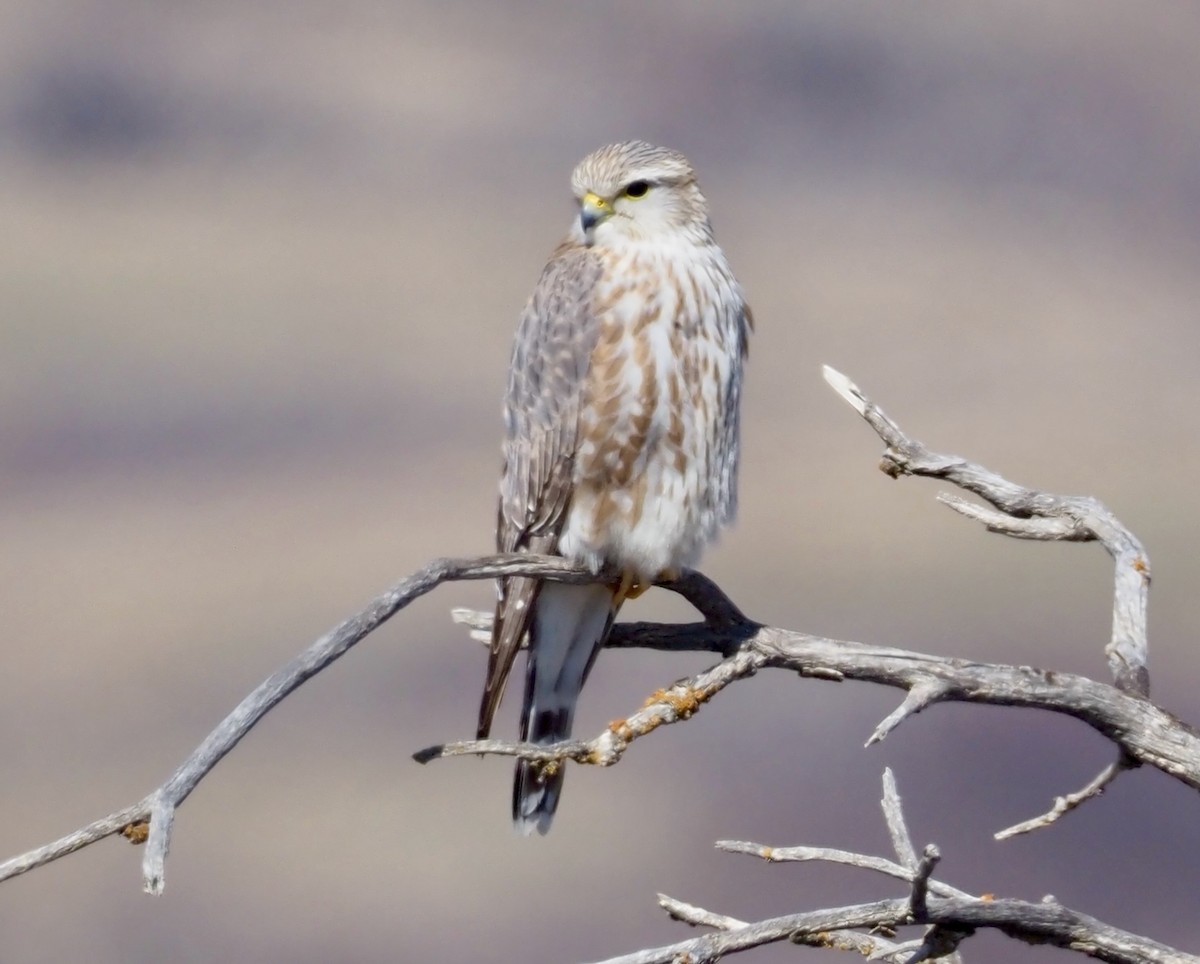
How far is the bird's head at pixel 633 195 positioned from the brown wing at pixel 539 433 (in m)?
0.09

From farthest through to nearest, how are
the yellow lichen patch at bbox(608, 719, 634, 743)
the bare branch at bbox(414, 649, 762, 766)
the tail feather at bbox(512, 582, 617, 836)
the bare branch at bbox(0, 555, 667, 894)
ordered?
the tail feather at bbox(512, 582, 617, 836), the yellow lichen patch at bbox(608, 719, 634, 743), the bare branch at bbox(414, 649, 762, 766), the bare branch at bbox(0, 555, 667, 894)

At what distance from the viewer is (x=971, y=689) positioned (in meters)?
2.71

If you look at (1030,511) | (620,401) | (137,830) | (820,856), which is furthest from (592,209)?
(137,830)

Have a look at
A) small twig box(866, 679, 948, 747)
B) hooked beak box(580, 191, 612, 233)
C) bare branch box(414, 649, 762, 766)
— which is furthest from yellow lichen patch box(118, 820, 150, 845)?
hooked beak box(580, 191, 612, 233)

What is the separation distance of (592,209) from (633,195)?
109mm

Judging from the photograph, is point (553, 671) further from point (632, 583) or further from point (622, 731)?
point (622, 731)

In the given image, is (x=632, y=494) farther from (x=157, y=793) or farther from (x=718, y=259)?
(x=157, y=793)

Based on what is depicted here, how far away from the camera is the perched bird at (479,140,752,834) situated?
3613 mm

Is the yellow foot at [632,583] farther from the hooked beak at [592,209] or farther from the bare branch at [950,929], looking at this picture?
the bare branch at [950,929]

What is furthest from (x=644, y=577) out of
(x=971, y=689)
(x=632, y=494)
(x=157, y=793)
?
(x=157, y=793)

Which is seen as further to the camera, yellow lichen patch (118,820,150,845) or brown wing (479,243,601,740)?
brown wing (479,243,601,740)

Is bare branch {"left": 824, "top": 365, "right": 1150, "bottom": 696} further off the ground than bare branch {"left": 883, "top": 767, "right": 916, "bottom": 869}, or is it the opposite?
bare branch {"left": 824, "top": 365, "right": 1150, "bottom": 696}

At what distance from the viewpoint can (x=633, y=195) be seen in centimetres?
374

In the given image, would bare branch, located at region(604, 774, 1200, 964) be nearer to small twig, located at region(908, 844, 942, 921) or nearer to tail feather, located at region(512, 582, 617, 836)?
small twig, located at region(908, 844, 942, 921)
